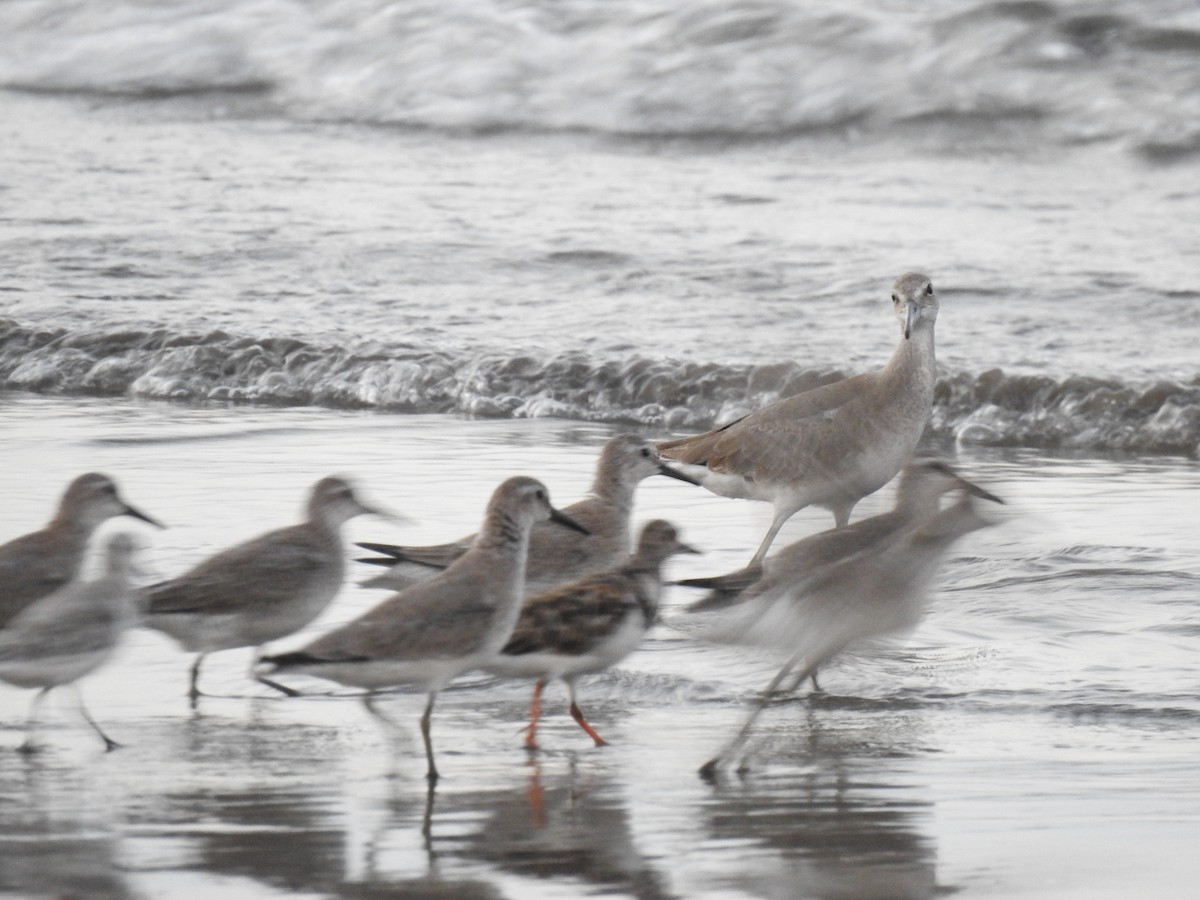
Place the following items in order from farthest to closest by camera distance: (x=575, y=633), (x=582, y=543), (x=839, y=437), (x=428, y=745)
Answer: (x=839, y=437)
(x=582, y=543)
(x=575, y=633)
(x=428, y=745)

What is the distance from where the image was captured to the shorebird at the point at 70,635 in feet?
16.6

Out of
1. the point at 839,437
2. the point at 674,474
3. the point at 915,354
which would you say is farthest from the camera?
the point at 915,354

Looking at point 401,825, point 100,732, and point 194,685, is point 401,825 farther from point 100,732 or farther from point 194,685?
point 194,685

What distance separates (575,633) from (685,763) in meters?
0.45

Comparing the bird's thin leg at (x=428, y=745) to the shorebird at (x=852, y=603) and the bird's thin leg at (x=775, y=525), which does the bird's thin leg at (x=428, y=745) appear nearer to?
the shorebird at (x=852, y=603)

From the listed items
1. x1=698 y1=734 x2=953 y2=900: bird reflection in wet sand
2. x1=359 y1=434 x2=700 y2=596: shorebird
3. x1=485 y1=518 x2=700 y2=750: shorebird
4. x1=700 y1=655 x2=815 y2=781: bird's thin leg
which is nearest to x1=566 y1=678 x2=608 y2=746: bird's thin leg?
x1=485 y1=518 x2=700 y2=750: shorebird

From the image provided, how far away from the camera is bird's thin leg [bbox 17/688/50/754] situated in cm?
507

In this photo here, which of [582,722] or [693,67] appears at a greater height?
[693,67]

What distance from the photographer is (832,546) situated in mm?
5547

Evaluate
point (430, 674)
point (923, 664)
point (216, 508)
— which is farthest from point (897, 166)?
point (430, 674)

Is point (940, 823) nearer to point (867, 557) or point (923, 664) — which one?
point (867, 557)

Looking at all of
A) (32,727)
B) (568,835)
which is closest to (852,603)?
(568,835)

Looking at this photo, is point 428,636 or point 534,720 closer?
point 428,636

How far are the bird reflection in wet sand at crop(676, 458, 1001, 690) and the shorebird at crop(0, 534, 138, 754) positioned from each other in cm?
144
